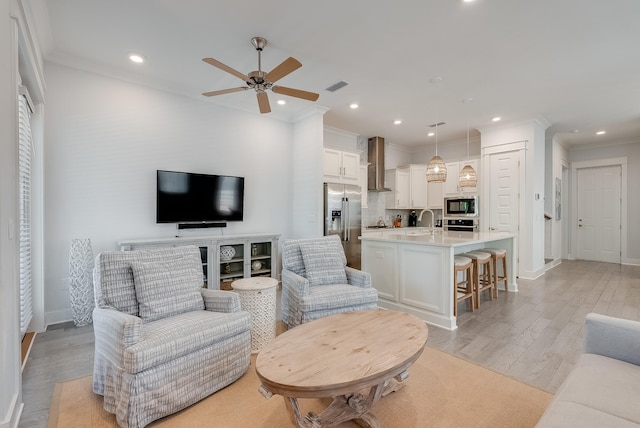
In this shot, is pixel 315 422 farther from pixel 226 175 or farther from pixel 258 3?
pixel 226 175

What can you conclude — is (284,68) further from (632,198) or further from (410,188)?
(632,198)

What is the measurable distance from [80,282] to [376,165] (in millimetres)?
5349

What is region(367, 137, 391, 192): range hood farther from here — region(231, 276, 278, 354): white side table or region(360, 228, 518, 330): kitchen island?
region(231, 276, 278, 354): white side table

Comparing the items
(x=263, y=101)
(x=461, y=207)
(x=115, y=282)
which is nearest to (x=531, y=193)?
(x=461, y=207)

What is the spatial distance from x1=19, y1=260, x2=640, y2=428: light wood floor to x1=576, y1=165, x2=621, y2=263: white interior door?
2.79 metres

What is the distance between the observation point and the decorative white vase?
3.16 metres

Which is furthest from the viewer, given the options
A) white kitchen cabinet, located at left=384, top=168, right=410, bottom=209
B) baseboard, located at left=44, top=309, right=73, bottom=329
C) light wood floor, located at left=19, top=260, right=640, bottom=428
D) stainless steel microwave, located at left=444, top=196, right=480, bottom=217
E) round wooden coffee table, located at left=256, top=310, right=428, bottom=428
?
white kitchen cabinet, located at left=384, top=168, right=410, bottom=209

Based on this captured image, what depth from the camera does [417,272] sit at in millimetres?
3406

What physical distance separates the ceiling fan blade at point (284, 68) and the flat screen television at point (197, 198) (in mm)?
2005

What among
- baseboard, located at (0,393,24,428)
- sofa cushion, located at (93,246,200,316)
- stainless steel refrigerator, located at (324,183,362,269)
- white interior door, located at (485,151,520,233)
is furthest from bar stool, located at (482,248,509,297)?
baseboard, located at (0,393,24,428)

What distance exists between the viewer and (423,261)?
11.0 feet

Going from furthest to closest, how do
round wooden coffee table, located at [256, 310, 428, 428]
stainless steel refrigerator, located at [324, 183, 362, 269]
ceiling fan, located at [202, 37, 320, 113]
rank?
stainless steel refrigerator, located at [324, 183, 362, 269], ceiling fan, located at [202, 37, 320, 113], round wooden coffee table, located at [256, 310, 428, 428]

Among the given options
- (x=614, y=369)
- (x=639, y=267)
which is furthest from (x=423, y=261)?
(x=639, y=267)

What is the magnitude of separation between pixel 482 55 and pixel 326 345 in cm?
326
